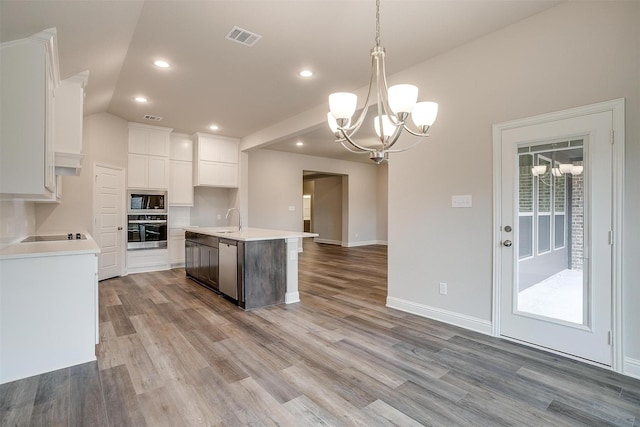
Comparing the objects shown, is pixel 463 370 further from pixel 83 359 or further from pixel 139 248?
pixel 139 248

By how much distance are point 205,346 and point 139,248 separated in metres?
4.01

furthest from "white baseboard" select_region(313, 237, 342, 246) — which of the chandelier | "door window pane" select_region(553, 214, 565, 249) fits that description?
the chandelier

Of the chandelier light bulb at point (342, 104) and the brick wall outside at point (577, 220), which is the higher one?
the chandelier light bulb at point (342, 104)

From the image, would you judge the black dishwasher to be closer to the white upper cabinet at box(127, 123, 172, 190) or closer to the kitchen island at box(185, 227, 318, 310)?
the kitchen island at box(185, 227, 318, 310)

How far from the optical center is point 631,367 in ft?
7.58

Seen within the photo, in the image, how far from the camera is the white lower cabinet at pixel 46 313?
91.0 inches

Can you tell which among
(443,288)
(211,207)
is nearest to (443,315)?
(443,288)

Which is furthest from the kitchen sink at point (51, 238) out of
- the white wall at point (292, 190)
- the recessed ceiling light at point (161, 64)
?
the white wall at point (292, 190)

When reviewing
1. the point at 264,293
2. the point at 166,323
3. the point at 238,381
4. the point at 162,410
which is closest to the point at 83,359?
the point at 166,323

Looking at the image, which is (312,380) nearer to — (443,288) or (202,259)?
(443,288)

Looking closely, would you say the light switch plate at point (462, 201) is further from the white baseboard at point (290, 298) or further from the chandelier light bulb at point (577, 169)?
the white baseboard at point (290, 298)

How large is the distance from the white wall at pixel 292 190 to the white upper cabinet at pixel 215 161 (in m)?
0.84

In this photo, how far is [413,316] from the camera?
3.63 metres

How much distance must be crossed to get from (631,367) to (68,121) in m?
5.31
